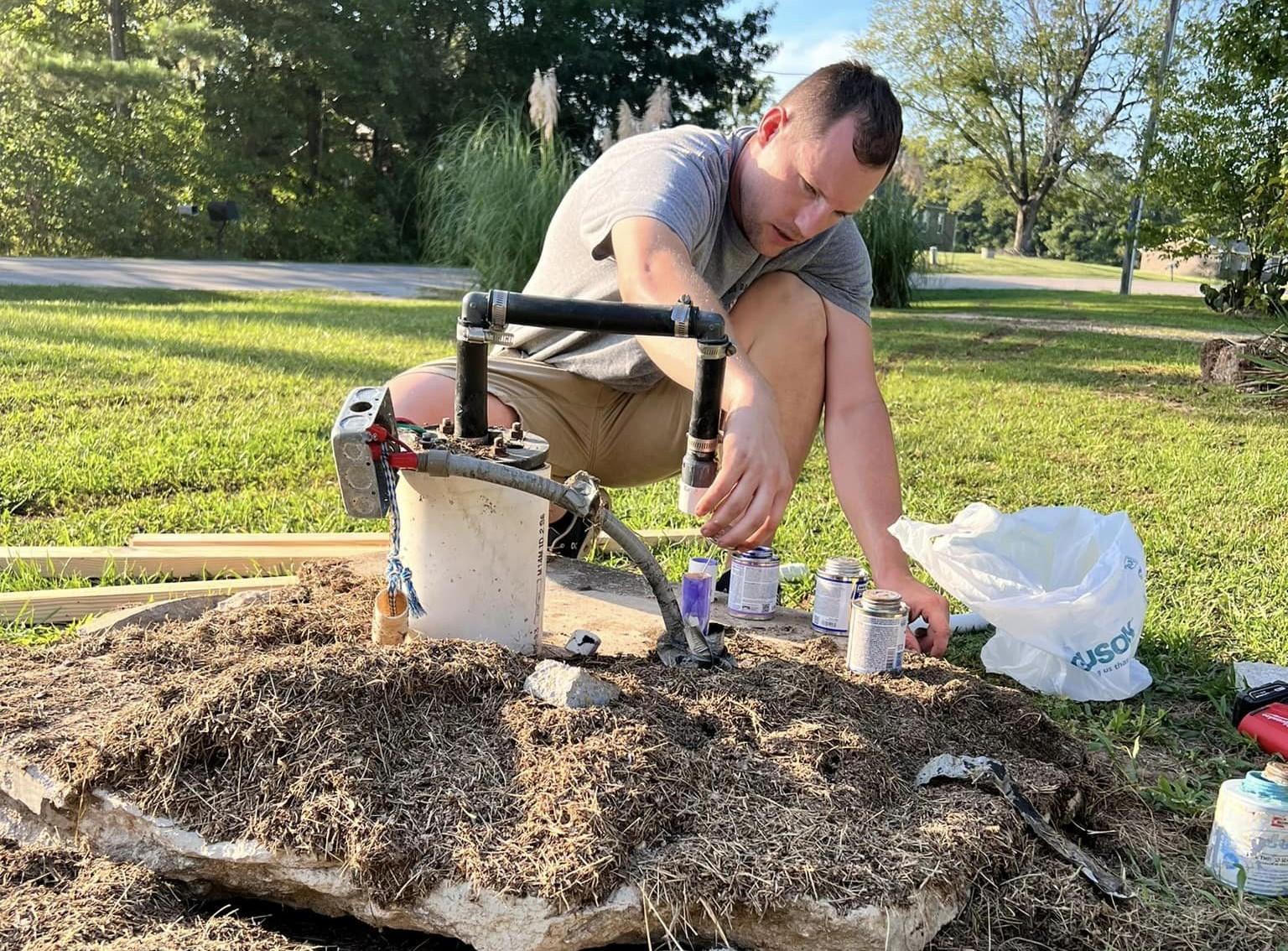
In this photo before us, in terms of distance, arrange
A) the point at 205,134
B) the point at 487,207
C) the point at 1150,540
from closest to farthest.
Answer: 1. the point at 1150,540
2. the point at 487,207
3. the point at 205,134

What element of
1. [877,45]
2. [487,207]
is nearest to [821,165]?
[487,207]

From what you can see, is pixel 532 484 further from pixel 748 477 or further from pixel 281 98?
pixel 281 98

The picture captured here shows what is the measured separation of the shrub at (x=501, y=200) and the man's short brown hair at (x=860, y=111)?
837cm

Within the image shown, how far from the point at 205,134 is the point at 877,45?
69.5 ft

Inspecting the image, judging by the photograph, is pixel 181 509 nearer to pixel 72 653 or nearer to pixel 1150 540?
pixel 72 653

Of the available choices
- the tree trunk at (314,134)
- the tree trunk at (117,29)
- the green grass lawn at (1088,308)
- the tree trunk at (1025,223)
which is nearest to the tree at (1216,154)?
the green grass lawn at (1088,308)

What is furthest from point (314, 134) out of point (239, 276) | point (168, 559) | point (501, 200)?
point (168, 559)

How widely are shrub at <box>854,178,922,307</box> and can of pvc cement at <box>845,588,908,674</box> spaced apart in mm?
11168

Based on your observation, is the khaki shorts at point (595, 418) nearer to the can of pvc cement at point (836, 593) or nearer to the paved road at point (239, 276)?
the can of pvc cement at point (836, 593)

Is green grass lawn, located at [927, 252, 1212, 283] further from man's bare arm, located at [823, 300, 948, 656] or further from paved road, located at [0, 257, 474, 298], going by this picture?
man's bare arm, located at [823, 300, 948, 656]

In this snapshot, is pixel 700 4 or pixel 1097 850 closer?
pixel 1097 850

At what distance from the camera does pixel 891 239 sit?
43.1 feet

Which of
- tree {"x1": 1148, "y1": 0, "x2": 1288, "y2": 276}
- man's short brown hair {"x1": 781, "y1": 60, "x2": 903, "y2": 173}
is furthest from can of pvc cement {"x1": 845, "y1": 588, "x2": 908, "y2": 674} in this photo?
tree {"x1": 1148, "y1": 0, "x2": 1288, "y2": 276}

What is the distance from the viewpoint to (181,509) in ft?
11.6
